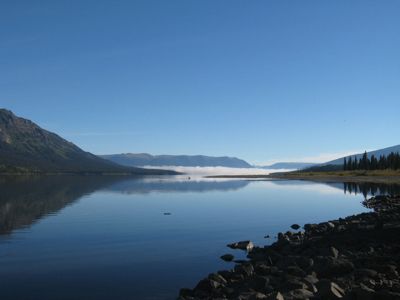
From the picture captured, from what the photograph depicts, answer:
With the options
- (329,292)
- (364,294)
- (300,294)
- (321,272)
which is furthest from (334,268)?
(364,294)

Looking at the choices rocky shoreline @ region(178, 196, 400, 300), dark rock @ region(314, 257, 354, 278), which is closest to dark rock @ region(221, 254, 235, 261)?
rocky shoreline @ region(178, 196, 400, 300)

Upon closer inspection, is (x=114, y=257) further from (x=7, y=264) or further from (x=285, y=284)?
(x=285, y=284)

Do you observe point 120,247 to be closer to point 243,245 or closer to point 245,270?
point 243,245

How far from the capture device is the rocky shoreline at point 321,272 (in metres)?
19.7

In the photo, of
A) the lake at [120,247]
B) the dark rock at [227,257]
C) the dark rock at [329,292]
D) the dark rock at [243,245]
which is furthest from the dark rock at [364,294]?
the dark rock at [243,245]

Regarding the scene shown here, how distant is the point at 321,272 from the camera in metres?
24.9

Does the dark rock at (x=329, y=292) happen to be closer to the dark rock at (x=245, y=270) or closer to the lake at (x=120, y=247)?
the dark rock at (x=245, y=270)

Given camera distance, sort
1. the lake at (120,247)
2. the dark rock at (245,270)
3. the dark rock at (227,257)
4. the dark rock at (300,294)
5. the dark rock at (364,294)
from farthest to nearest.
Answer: the dark rock at (227,257)
the dark rock at (245,270)
the lake at (120,247)
the dark rock at (300,294)
the dark rock at (364,294)

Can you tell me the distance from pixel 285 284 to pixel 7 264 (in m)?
19.2

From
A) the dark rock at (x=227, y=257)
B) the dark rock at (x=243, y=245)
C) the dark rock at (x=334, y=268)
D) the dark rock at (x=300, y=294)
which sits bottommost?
the dark rock at (x=227, y=257)

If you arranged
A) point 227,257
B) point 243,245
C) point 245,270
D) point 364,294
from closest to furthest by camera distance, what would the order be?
point 364,294
point 245,270
point 227,257
point 243,245

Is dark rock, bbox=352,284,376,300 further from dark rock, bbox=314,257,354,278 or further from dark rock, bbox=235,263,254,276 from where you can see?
dark rock, bbox=235,263,254,276

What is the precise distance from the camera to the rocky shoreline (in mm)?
19688

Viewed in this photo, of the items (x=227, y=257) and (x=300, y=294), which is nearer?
(x=300, y=294)
